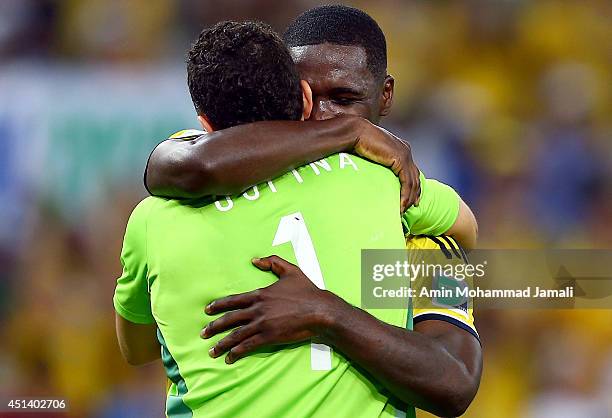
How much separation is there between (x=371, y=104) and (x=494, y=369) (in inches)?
93.1

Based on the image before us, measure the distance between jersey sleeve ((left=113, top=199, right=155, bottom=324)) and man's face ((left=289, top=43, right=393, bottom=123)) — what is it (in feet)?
2.09

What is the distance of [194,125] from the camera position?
4.27 meters

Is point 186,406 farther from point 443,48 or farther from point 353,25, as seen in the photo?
point 443,48

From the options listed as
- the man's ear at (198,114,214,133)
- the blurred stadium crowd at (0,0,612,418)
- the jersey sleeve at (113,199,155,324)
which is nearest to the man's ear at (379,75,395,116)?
the man's ear at (198,114,214,133)

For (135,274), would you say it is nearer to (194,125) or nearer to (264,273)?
(264,273)

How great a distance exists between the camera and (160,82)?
436 centimetres

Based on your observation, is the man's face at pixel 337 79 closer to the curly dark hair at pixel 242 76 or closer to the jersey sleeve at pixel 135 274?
the curly dark hair at pixel 242 76

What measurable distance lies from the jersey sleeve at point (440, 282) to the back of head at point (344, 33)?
559 millimetres

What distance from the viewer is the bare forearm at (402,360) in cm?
140

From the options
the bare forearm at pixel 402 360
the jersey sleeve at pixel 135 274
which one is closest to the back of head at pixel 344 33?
the jersey sleeve at pixel 135 274

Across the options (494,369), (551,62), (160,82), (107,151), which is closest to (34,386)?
(107,151)

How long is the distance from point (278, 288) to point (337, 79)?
0.78m

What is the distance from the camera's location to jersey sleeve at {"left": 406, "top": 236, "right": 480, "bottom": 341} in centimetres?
164

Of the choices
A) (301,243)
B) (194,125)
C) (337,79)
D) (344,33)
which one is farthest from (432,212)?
(194,125)
